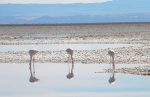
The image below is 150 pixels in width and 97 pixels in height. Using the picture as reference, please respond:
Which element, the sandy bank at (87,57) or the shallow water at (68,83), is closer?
the shallow water at (68,83)

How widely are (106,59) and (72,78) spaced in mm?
6584

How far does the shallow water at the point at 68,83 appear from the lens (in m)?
17.2

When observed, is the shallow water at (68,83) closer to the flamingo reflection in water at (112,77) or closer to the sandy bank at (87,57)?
the flamingo reflection in water at (112,77)

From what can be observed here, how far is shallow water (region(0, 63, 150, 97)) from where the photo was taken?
1722cm

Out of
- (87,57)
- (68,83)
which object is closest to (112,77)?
(68,83)

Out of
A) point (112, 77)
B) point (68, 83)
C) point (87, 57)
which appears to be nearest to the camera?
point (68, 83)

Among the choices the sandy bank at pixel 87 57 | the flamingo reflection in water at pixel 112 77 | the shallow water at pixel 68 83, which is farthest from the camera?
the sandy bank at pixel 87 57

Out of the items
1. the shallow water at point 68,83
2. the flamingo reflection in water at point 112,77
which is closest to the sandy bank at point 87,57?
the shallow water at point 68,83

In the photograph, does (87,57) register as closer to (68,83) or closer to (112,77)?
(112,77)

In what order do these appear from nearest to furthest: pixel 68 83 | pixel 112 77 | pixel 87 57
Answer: pixel 68 83 < pixel 112 77 < pixel 87 57

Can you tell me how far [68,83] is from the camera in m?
19.6

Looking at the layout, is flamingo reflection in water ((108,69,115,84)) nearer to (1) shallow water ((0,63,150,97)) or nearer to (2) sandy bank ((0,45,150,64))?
(1) shallow water ((0,63,150,97))

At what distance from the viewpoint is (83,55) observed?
29.7 metres

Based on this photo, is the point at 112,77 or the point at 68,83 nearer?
the point at 68,83
